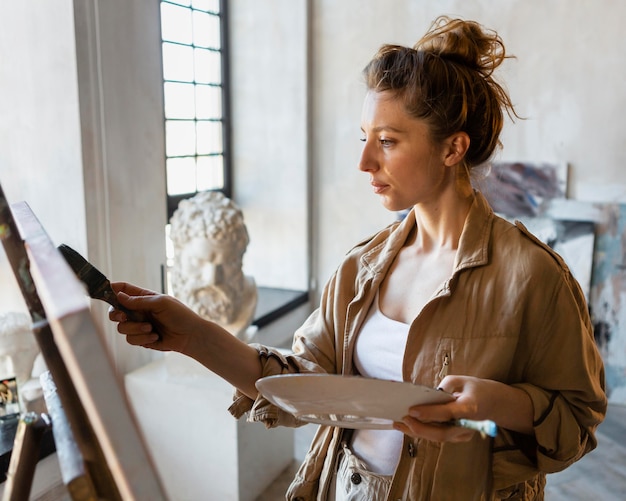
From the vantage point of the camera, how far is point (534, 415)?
49.2 inches

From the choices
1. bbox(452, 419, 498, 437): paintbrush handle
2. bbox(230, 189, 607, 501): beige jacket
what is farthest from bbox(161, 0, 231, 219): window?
bbox(452, 419, 498, 437): paintbrush handle

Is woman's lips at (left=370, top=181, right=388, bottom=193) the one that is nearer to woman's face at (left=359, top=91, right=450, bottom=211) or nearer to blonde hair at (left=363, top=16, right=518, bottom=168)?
woman's face at (left=359, top=91, right=450, bottom=211)

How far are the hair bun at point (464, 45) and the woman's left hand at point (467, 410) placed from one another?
2.28 ft

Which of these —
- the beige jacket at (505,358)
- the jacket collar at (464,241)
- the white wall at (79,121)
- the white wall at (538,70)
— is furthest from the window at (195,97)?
the beige jacket at (505,358)

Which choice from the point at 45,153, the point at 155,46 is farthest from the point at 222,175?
the point at 45,153

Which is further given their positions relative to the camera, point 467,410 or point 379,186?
point 379,186

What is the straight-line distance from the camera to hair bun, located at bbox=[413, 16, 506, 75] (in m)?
1.36

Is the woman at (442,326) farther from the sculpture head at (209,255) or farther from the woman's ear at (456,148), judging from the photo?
the sculpture head at (209,255)

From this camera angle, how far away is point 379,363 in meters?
1.40

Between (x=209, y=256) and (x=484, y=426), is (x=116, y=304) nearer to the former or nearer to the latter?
(x=484, y=426)

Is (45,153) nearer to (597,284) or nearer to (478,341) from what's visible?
(478,341)

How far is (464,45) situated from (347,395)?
83 cm

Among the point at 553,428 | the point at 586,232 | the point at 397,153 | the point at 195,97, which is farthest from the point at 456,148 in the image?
the point at 195,97

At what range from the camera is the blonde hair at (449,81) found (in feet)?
4.39
